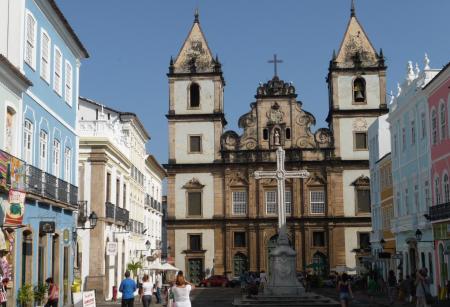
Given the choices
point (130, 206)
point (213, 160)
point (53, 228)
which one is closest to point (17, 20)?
point (53, 228)

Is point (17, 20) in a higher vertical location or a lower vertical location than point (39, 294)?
higher

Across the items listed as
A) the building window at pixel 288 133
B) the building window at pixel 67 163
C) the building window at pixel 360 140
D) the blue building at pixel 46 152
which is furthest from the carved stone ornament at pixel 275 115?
the building window at pixel 67 163

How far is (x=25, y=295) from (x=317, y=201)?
1708 inches

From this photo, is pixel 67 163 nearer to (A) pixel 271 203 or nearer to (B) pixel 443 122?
(B) pixel 443 122

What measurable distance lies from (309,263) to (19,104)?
4326 centimetres

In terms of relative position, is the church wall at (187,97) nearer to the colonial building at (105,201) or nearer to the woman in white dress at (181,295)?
the colonial building at (105,201)

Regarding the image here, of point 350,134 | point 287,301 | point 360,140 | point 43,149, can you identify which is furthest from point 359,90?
point 43,149

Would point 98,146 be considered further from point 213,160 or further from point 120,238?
point 213,160

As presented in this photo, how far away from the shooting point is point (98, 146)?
115ft

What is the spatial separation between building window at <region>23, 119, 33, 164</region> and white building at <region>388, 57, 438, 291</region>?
19.5m

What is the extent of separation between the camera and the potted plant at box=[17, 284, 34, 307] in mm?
21109

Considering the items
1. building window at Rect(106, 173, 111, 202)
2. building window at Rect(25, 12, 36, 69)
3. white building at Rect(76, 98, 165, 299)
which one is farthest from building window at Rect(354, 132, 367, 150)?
building window at Rect(25, 12, 36, 69)

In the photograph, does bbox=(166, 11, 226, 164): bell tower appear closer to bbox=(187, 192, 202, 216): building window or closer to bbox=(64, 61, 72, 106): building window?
bbox=(187, 192, 202, 216): building window

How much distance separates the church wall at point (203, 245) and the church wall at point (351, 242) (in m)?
11.2
